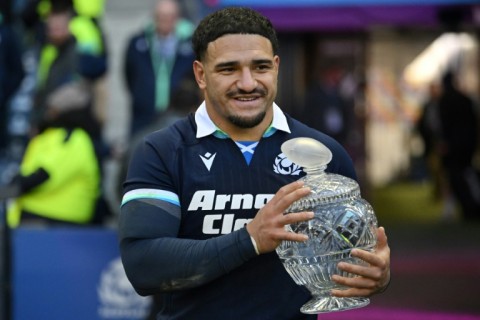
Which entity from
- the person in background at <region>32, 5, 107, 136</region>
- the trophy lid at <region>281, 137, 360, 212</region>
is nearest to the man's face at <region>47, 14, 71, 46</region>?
the person in background at <region>32, 5, 107, 136</region>

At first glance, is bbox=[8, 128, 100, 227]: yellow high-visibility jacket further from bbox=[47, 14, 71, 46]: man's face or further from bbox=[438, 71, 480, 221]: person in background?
bbox=[438, 71, 480, 221]: person in background

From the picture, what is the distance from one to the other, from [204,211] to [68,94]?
4.54 meters

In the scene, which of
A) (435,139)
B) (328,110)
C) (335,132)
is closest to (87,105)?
(328,110)

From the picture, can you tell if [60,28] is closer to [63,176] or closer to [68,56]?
[68,56]

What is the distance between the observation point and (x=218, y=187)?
3.78 metres

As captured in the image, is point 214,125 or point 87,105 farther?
point 87,105

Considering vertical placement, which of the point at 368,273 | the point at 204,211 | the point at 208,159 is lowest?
the point at 368,273

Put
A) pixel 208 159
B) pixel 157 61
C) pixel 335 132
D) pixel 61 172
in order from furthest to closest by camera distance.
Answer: pixel 335 132, pixel 157 61, pixel 61 172, pixel 208 159

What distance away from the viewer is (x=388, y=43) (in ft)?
61.2

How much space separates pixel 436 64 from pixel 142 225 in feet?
57.0

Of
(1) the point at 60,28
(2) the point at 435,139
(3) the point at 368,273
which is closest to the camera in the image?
(3) the point at 368,273

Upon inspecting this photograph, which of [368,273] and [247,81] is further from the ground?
[247,81]

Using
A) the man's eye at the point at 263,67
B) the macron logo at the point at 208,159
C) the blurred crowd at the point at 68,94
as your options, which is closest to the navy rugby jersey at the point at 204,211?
the macron logo at the point at 208,159

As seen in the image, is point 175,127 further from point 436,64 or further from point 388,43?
point 436,64
